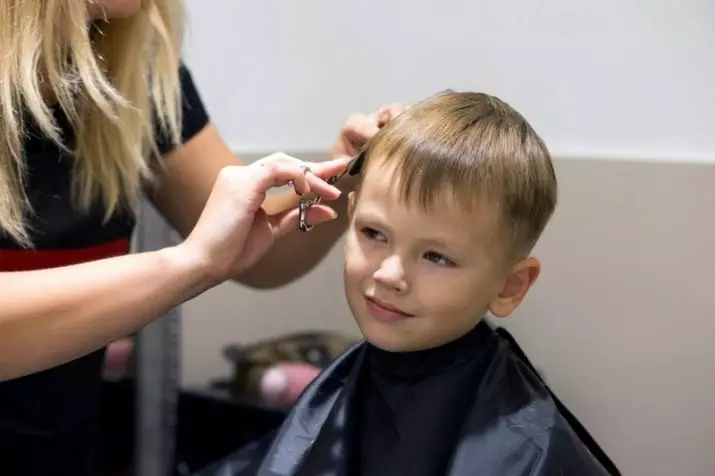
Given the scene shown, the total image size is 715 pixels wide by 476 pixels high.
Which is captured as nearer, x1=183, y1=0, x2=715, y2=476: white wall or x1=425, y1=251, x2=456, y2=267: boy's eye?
x1=425, y1=251, x2=456, y2=267: boy's eye

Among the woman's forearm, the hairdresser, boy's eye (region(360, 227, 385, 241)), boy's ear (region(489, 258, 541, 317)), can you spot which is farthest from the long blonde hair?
boy's ear (region(489, 258, 541, 317))

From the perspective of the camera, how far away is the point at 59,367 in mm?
1029

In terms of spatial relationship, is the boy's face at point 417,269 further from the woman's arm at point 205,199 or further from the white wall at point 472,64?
the white wall at point 472,64

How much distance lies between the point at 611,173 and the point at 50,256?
741 millimetres

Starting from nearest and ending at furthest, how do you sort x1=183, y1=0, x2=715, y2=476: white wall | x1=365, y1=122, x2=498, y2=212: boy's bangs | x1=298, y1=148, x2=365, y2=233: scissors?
x1=365, y1=122, x2=498, y2=212: boy's bangs, x1=298, y1=148, x2=365, y2=233: scissors, x1=183, y1=0, x2=715, y2=476: white wall

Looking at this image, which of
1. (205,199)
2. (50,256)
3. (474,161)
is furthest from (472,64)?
(50,256)

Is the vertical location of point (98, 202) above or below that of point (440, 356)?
above

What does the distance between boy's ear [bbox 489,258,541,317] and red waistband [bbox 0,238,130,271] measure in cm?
49

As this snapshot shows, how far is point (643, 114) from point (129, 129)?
68cm

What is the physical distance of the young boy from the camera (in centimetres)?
76

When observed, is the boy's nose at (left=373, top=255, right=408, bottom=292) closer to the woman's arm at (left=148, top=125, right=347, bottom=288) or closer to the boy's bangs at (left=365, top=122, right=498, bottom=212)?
the boy's bangs at (left=365, top=122, right=498, bottom=212)

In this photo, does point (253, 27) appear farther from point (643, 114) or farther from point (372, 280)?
point (372, 280)

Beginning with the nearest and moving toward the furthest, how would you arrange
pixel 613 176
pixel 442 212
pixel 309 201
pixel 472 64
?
1. pixel 442 212
2. pixel 309 201
3. pixel 613 176
4. pixel 472 64

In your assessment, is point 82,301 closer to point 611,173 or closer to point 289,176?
point 289,176
